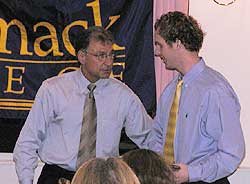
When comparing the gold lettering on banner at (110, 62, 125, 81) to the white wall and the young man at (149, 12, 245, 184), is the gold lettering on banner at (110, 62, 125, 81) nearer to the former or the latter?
the white wall

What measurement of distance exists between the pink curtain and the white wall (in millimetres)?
113

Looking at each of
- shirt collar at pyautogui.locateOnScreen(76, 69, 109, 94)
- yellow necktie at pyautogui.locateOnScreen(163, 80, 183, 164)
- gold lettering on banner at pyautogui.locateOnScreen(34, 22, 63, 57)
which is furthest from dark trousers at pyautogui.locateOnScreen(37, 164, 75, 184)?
gold lettering on banner at pyautogui.locateOnScreen(34, 22, 63, 57)

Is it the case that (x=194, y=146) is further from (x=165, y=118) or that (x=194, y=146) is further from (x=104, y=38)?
(x=104, y=38)

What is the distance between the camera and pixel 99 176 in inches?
66.6

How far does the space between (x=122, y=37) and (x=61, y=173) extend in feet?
3.87

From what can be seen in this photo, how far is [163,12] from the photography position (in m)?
3.95

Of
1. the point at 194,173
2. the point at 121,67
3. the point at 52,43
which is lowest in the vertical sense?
the point at 194,173

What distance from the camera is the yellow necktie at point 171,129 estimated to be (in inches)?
112

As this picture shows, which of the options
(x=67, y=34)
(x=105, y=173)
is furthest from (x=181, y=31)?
(x=67, y=34)

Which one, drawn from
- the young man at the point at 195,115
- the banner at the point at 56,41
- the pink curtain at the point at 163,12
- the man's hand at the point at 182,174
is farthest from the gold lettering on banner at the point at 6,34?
the man's hand at the point at 182,174

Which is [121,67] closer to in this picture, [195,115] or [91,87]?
[91,87]

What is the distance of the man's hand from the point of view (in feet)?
8.66

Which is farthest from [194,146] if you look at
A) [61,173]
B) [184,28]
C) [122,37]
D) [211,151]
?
[122,37]

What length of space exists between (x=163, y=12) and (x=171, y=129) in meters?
1.29
